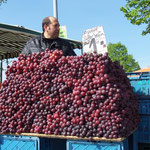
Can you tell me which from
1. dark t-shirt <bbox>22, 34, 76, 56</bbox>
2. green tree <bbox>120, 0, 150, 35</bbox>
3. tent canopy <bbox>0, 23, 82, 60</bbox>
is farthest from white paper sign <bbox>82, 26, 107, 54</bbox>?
green tree <bbox>120, 0, 150, 35</bbox>

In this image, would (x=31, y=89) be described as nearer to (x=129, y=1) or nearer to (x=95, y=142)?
(x=95, y=142)

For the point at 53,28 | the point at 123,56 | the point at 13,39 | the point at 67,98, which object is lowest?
the point at 67,98

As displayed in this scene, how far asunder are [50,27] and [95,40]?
6.07 ft

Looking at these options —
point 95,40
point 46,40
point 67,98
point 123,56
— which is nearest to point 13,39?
point 95,40

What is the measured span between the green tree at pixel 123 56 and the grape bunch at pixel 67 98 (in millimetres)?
39695

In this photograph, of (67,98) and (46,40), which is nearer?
(67,98)

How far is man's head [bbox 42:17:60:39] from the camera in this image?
3.39 m

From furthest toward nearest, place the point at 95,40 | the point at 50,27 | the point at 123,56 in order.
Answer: the point at 123,56 → the point at 95,40 → the point at 50,27

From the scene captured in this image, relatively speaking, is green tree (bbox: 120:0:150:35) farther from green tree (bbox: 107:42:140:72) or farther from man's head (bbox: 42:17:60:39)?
green tree (bbox: 107:42:140:72)

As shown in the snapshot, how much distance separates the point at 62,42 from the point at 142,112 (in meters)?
1.61

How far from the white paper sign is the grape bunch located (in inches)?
79.1

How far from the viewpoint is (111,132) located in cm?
240

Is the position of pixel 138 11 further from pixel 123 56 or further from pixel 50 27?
pixel 123 56

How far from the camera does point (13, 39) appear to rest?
25.8 ft
